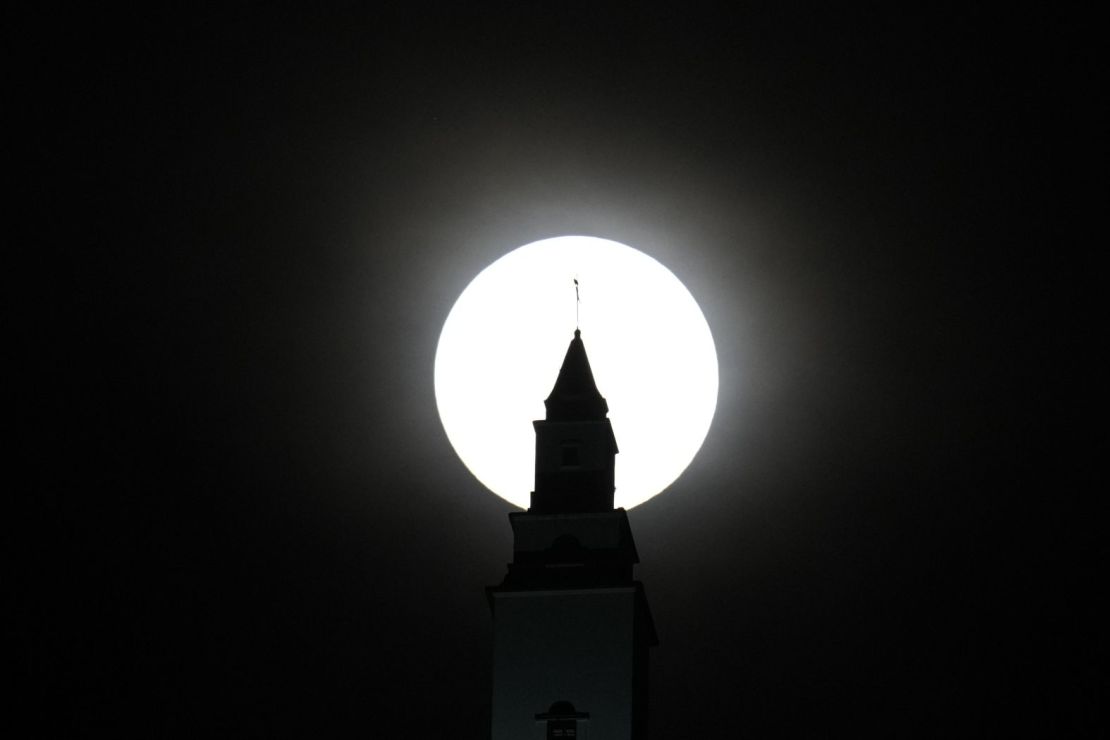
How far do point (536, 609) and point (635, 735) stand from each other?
4.24 m

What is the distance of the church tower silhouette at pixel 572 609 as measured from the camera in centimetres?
5566

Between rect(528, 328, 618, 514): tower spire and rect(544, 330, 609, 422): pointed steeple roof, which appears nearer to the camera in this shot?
rect(528, 328, 618, 514): tower spire

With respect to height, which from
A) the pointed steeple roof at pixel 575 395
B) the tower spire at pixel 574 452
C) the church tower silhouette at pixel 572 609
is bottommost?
the church tower silhouette at pixel 572 609

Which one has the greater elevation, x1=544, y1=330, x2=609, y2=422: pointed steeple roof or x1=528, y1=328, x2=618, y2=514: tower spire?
x1=544, y1=330, x2=609, y2=422: pointed steeple roof

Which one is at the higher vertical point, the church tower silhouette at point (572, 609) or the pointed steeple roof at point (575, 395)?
the pointed steeple roof at point (575, 395)

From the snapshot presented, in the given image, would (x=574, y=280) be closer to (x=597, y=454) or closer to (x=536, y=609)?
(x=597, y=454)

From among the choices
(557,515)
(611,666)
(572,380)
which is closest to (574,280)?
(572,380)

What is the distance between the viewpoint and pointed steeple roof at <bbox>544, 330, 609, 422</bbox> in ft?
199

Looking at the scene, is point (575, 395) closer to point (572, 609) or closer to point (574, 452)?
point (574, 452)

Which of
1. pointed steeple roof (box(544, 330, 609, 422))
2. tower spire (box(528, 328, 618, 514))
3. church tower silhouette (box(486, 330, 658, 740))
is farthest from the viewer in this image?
pointed steeple roof (box(544, 330, 609, 422))

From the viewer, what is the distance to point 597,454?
196 ft

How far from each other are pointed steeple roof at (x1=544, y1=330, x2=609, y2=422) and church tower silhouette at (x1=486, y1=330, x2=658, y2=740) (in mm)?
133

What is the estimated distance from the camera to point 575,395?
61.2 metres

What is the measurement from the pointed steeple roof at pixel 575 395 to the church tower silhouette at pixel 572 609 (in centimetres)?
13
